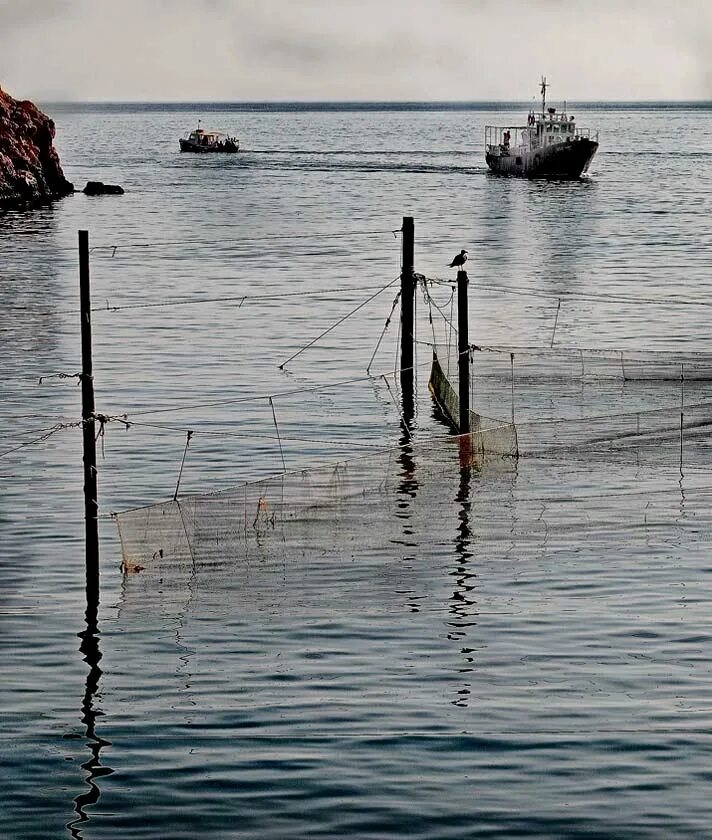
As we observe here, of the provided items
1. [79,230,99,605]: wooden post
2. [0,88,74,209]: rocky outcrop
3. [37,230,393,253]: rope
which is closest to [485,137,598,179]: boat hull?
[0,88,74,209]: rocky outcrop

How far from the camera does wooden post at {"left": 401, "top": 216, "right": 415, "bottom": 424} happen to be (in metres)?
42.8

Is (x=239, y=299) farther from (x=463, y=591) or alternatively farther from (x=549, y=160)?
(x=549, y=160)

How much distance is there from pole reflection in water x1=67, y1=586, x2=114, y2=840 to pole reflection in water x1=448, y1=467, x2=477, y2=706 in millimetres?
4955

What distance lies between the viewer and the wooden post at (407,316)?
42812 mm

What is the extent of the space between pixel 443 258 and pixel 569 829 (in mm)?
75984

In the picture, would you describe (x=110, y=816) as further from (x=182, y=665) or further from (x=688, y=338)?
(x=688, y=338)

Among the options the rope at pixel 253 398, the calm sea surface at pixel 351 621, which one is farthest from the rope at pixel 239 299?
the rope at pixel 253 398

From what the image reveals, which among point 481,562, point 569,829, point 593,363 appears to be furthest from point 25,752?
point 593,363

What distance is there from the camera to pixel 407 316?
4434cm

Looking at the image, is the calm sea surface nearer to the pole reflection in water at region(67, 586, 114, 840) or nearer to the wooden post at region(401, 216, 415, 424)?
the pole reflection in water at region(67, 586, 114, 840)

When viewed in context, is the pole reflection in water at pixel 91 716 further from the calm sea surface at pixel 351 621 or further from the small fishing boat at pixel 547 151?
the small fishing boat at pixel 547 151

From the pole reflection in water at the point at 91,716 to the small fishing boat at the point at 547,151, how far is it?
12898 centimetres

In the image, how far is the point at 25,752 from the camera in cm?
2112

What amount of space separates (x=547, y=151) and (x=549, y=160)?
5.46 feet
